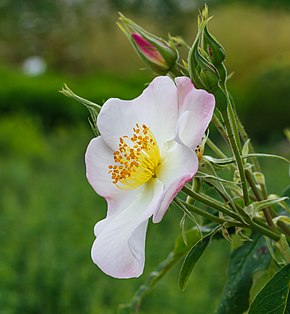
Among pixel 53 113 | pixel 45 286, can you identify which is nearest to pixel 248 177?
pixel 45 286

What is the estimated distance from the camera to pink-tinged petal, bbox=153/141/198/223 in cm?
58

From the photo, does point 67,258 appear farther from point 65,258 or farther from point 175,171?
point 175,171

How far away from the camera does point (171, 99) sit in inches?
25.1

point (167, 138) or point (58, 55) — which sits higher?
point (167, 138)

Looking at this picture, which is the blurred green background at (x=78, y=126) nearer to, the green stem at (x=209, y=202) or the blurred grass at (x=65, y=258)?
the blurred grass at (x=65, y=258)

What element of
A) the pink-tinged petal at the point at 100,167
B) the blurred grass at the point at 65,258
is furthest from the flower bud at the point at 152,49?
the blurred grass at the point at 65,258

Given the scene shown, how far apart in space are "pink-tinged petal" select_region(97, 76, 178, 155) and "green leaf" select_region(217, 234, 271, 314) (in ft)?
0.69

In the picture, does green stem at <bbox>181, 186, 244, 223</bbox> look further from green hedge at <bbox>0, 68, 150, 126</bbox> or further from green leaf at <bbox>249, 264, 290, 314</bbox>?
green hedge at <bbox>0, 68, 150, 126</bbox>

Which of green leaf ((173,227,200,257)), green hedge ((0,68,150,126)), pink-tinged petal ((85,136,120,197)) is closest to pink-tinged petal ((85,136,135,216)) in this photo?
pink-tinged petal ((85,136,120,197))

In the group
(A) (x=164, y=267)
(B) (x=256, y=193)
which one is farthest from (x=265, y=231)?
(A) (x=164, y=267)

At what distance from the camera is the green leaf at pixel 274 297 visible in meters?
0.68

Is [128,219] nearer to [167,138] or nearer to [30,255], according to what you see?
[167,138]

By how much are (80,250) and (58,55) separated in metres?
9.55

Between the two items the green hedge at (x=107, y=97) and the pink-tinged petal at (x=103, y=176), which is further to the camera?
the green hedge at (x=107, y=97)
